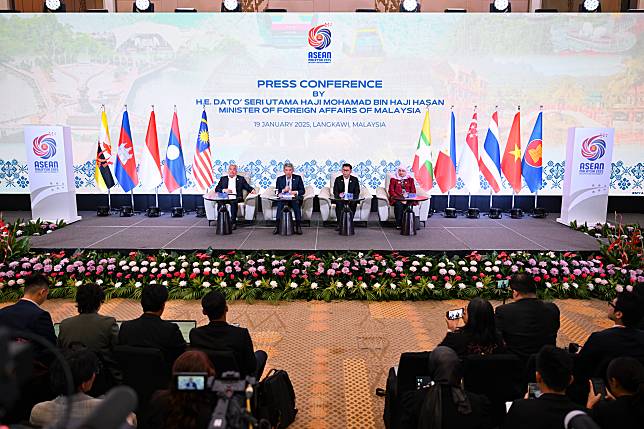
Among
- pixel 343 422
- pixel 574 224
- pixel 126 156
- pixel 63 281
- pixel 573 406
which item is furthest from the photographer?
pixel 126 156

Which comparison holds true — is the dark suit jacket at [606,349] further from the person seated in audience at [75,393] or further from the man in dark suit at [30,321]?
the man in dark suit at [30,321]

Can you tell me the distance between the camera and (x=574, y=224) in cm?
875

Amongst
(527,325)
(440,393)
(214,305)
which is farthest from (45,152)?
(440,393)

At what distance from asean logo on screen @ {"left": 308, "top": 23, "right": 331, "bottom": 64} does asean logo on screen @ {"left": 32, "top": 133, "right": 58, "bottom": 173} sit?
4.80m

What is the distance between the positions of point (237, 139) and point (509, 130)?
524cm

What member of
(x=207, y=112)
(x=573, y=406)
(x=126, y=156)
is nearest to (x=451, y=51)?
(x=207, y=112)

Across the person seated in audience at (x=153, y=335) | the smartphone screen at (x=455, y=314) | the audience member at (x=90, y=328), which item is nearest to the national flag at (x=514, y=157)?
the smartphone screen at (x=455, y=314)

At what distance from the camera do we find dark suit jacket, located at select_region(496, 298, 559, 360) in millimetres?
3393

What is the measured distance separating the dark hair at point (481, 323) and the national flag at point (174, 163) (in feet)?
25.0

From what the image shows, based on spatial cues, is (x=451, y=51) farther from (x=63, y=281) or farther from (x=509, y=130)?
(x=63, y=281)

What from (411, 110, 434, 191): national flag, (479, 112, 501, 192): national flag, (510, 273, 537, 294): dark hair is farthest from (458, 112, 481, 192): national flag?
(510, 273, 537, 294): dark hair

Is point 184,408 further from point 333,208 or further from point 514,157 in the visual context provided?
point 514,157

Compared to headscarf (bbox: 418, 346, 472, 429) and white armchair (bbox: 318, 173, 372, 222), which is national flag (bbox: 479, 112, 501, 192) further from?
headscarf (bbox: 418, 346, 472, 429)

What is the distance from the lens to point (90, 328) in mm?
3281
